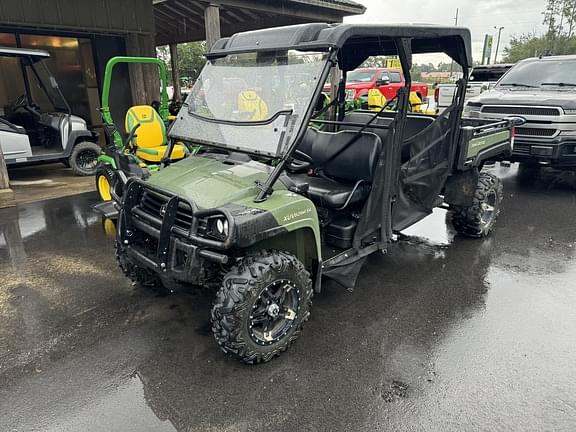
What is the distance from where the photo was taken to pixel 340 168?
369cm

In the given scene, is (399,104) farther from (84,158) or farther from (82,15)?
(82,15)

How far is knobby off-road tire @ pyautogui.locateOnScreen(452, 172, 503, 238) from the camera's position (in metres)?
4.69

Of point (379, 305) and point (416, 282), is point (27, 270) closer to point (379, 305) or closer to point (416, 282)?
point (379, 305)

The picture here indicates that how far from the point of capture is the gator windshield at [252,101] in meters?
2.86

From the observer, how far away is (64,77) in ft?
37.7

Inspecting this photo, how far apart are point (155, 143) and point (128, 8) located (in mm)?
4974

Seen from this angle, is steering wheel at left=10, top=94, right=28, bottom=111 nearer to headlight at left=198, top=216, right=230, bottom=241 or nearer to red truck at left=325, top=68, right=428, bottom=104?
headlight at left=198, top=216, right=230, bottom=241

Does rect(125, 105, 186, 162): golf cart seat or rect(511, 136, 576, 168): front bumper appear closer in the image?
rect(125, 105, 186, 162): golf cart seat

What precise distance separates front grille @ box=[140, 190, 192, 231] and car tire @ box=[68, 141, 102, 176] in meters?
5.66

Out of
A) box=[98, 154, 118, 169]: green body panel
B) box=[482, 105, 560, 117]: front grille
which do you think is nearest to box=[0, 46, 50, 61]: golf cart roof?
box=[98, 154, 118, 169]: green body panel

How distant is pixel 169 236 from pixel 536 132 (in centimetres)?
594

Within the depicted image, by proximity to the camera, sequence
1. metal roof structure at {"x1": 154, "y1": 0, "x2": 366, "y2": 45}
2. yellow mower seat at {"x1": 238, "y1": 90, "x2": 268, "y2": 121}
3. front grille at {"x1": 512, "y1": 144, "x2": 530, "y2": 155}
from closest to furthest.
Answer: yellow mower seat at {"x1": 238, "y1": 90, "x2": 268, "y2": 121}
front grille at {"x1": 512, "y1": 144, "x2": 530, "y2": 155}
metal roof structure at {"x1": 154, "y1": 0, "x2": 366, "y2": 45}

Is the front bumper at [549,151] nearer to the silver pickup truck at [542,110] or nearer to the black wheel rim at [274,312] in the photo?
the silver pickup truck at [542,110]

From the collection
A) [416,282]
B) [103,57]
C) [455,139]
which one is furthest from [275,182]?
[103,57]
